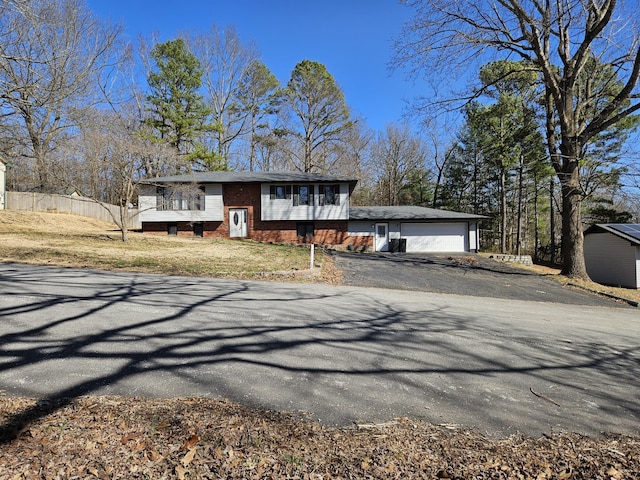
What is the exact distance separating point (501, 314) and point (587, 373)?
3.68m

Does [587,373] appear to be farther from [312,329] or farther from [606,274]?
[606,274]

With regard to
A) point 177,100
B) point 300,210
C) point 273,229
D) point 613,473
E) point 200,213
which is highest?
point 177,100

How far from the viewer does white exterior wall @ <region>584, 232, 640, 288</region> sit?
18719 millimetres

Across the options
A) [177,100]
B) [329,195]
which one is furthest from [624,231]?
[177,100]

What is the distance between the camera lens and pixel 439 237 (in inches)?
1015

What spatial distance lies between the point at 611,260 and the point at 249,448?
81.9 feet

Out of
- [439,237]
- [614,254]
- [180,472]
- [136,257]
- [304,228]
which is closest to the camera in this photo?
[180,472]

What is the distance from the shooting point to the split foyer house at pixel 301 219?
25266 mm

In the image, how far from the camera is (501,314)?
24.6ft

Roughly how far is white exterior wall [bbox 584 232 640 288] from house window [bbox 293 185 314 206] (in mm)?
18301

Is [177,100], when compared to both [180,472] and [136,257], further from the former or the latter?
[180,472]

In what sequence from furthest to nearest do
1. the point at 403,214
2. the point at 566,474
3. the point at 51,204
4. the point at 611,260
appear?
the point at 51,204, the point at 403,214, the point at 611,260, the point at 566,474

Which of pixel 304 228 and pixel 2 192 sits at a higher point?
pixel 2 192

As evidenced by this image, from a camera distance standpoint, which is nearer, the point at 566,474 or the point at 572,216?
the point at 566,474
